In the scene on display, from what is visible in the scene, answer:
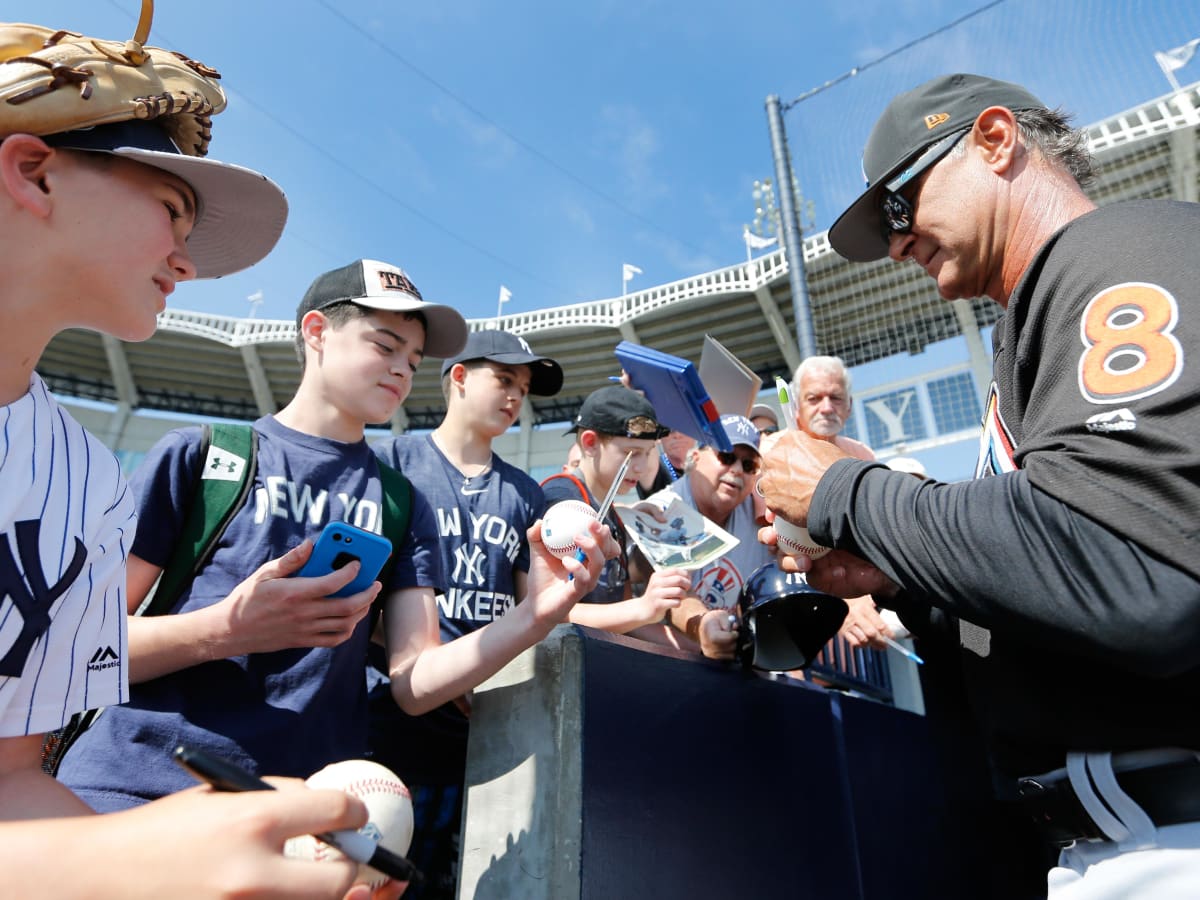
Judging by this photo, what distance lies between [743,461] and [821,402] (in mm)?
980

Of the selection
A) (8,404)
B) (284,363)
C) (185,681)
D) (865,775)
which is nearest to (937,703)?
(865,775)

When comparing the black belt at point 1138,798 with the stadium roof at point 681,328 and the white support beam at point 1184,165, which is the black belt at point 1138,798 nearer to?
the stadium roof at point 681,328

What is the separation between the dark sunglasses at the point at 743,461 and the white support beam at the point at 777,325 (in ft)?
50.7

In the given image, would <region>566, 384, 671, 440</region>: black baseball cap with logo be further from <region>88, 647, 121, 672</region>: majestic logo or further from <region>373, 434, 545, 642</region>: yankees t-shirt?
<region>88, 647, 121, 672</region>: majestic logo

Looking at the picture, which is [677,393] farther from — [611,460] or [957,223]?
[957,223]

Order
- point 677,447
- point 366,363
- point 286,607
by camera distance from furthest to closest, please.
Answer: point 677,447 < point 366,363 < point 286,607

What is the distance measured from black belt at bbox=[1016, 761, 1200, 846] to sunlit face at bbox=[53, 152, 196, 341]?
1.51 metres

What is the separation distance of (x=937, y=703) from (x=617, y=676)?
1989 millimetres

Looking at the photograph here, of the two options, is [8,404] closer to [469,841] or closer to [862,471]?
[469,841]

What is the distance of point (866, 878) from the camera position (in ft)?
6.56

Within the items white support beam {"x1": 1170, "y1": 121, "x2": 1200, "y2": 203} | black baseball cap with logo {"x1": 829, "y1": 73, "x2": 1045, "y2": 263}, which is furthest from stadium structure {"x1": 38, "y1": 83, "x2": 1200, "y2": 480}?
black baseball cap with logo {"x1": 829, "y1": 73, "x2": 1045, "y2": 263}

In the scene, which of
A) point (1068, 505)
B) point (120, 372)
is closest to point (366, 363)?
point (1068, 505)

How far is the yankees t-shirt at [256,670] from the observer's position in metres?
1.27

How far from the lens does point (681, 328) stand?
19.9 metres
